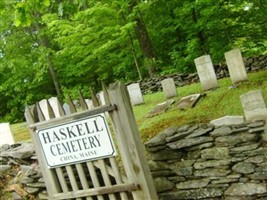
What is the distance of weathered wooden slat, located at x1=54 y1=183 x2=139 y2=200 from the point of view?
351cm

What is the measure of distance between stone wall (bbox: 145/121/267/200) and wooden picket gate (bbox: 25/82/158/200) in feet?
2.18

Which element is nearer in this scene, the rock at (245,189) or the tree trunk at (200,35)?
the rock at (245,189)

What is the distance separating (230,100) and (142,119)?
5.81 ft

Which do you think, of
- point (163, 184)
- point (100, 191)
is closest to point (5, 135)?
point (100, 191)

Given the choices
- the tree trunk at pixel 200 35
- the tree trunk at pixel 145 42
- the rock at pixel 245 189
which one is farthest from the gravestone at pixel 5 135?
Result: the tree trunk at pixel 200 35

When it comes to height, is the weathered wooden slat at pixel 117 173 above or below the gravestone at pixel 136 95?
below

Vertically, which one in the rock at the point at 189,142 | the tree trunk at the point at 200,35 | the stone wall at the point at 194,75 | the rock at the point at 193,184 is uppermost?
the tree trunk at the point at 200,35

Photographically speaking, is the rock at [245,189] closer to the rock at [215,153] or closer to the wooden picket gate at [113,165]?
the rock at [215,153]

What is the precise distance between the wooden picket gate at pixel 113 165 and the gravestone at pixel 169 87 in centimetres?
432

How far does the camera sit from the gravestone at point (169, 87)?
794 centimetres

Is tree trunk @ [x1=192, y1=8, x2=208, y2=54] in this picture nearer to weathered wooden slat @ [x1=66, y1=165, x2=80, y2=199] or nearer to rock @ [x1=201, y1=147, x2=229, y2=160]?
rock @ [x1=201, y1=147, x2=229, y2=160]

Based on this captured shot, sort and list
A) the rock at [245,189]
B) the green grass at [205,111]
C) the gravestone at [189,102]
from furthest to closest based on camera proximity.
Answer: the gravestone at [189,102], the green grass at [205,111], the rock at [245,189]

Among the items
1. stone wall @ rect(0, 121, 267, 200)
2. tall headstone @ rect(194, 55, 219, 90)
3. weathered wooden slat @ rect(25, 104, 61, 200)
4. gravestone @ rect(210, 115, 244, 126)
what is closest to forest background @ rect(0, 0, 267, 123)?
tall headstone @ rect(194, 55, 219, 90)

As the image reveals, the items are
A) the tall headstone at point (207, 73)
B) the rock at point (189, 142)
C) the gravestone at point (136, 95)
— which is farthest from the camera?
the gravestone at point (136, 95)
